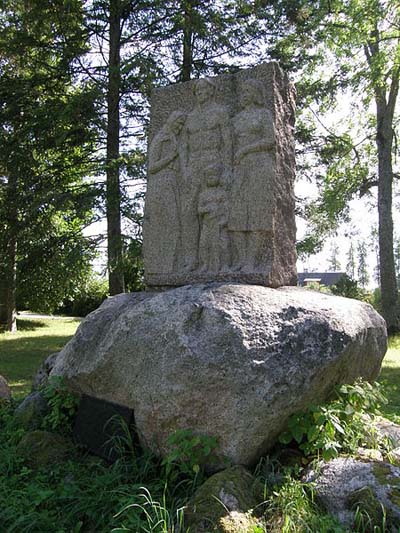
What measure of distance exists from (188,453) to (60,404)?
1.44 meters

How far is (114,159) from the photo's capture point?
31.8ft

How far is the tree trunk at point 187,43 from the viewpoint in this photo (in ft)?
33.8

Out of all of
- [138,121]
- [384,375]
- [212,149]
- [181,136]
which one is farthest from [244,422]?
[138,121]

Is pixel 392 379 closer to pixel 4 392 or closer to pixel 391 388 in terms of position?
pixel 391 388

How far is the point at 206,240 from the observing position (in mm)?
4574

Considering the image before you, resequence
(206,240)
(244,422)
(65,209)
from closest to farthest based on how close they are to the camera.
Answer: (244,422), (206,240), (65,209)

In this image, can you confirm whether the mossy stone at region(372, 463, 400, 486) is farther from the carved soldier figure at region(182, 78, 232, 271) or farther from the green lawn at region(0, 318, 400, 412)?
the carved soldier figure at region(182, 78, 232, 271)

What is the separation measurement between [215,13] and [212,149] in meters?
7.28

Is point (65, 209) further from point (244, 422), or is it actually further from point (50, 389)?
point (244, 422)

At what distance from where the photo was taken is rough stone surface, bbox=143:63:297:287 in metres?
4.33

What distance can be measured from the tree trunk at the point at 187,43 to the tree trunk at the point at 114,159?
1361 millimetres

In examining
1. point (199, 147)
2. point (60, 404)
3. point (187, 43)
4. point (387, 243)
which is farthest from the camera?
point (387, 243)

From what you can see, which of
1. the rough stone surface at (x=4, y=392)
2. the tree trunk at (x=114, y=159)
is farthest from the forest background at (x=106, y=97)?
the rough stone surface at (x=4, y=392)

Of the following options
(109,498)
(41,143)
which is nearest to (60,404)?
(109,498)
